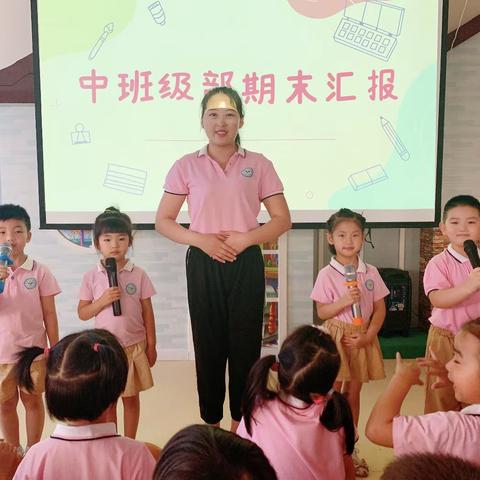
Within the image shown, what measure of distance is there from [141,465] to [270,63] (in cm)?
247

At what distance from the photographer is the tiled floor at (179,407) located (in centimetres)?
239

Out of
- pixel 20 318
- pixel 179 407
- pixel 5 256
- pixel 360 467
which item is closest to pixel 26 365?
pixel 20 318

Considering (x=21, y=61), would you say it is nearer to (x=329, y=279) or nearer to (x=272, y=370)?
(x=329, y=279)

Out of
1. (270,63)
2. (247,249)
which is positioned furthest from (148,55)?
(247,249)

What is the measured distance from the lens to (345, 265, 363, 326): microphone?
218cm

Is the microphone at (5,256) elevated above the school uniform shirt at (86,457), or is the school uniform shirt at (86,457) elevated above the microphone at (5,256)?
the microphone at (5,256)

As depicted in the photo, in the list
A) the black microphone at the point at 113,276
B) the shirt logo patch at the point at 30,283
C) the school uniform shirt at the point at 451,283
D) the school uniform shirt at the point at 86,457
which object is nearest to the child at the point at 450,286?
the school uniform shirt at the point at 451,283

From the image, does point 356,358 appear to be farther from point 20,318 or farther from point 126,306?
point 20,318

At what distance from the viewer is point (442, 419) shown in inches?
49.1

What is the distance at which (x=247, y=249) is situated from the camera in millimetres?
2119

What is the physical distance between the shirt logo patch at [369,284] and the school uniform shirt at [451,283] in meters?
0.23

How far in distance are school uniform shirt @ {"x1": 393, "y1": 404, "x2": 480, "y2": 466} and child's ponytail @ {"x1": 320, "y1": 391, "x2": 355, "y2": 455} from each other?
0.49 ft

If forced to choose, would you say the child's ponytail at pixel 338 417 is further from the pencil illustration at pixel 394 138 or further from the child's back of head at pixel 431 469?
the pencil illustration at pixel 394 138

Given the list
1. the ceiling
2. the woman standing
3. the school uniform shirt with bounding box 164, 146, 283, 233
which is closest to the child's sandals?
the woman standing
